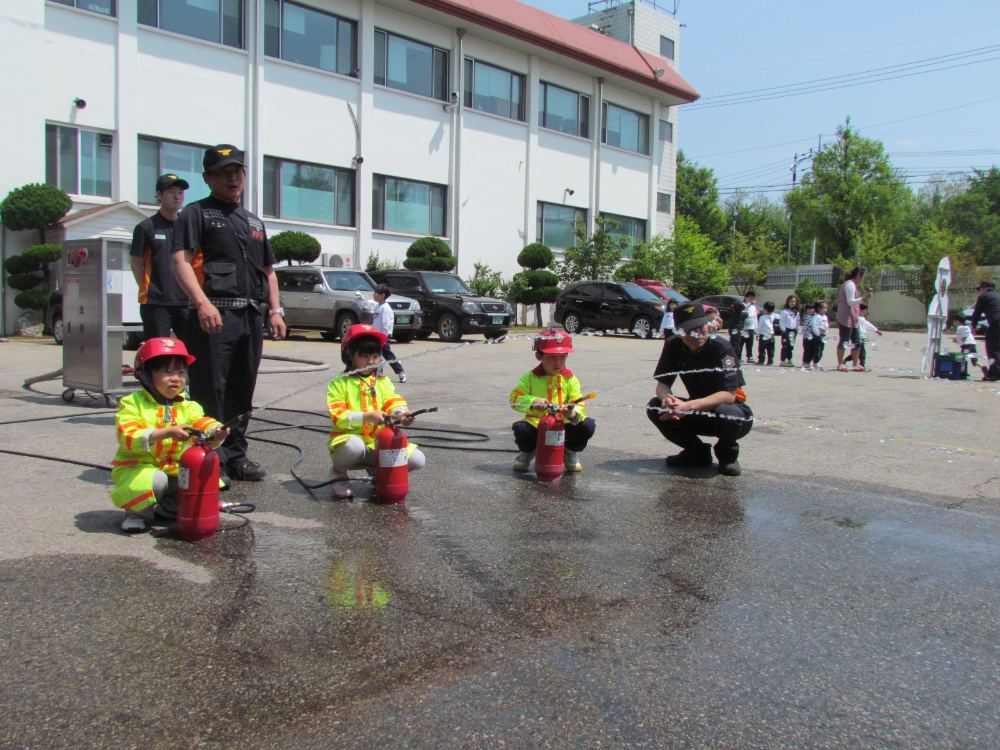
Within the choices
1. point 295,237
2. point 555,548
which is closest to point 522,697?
point 555,548

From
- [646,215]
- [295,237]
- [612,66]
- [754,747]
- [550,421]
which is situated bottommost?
[754,747]

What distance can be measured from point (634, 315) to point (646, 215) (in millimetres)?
12782

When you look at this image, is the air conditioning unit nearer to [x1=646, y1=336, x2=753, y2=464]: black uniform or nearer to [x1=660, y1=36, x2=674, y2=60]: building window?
[x1=646, y1=336, x2=753, y2=464]: black uniform

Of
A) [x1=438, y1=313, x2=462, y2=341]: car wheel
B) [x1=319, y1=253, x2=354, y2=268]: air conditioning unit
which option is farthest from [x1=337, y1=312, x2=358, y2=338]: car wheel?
[x1=319, y1=253, x2=354, y2=268]: air conditioning unit

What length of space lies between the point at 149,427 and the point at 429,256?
21208mm

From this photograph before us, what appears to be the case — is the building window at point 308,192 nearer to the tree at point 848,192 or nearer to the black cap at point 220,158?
the black cap at point 220,158

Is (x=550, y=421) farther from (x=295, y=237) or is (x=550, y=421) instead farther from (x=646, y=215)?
(x=646, y=215)

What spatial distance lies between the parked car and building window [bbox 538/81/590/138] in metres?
13.9

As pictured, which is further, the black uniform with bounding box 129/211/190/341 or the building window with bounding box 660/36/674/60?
the building window with bounding box 660/36/674/60

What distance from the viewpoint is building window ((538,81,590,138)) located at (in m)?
31.6

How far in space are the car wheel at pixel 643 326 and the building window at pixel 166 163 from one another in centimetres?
1238

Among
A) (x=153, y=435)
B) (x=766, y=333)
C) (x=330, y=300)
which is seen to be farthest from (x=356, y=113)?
(x=153, y=435)

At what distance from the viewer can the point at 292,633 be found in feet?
10.5

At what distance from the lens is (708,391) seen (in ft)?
21.6
